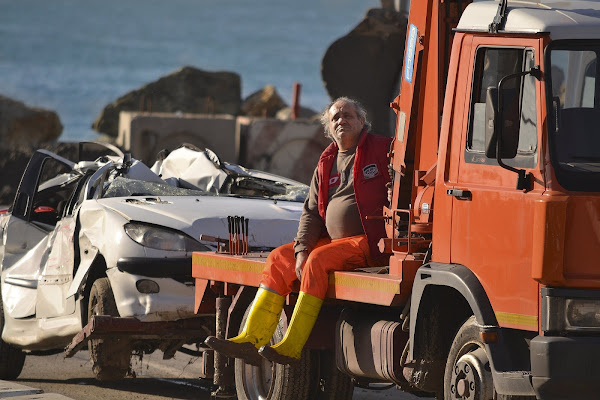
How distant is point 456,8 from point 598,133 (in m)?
1.73

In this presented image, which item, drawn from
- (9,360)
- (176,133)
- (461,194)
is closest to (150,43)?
(176,133)

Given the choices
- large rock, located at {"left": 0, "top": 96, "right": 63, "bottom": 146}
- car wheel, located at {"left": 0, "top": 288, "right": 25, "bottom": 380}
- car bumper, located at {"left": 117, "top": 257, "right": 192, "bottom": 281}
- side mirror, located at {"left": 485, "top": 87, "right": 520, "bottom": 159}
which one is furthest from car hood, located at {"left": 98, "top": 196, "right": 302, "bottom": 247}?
large rock, located at {"left": 0, "top": 96, "right": 63, "bottom": 146}

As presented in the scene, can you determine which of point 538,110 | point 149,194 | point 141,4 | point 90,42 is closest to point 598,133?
point 538,110

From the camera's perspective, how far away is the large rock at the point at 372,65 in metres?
13.3

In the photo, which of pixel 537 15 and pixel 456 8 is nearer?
pixel 537 15

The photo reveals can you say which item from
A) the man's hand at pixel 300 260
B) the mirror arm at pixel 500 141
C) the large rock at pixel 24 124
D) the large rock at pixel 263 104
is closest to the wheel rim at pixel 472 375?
the mirror arm at pixel 500 141

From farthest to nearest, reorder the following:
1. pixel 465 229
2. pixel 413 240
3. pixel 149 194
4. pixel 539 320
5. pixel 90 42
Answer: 1. pixel 90 42
2. pixel 149 194
3. pixel 413 240
4. pixel 465 229
5. pixel 539 320

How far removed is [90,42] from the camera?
395 feet

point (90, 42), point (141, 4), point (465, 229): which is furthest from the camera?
point (141, 4)

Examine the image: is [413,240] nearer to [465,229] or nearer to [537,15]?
[465,229]

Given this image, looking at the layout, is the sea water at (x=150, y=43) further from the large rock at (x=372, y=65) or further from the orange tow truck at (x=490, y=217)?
the orange tow truck at (x=490, y=217)

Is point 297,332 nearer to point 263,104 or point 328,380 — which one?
point 328,380

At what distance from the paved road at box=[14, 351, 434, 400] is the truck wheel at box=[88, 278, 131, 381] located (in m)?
0.29

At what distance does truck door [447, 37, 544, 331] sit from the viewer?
7.45 m
